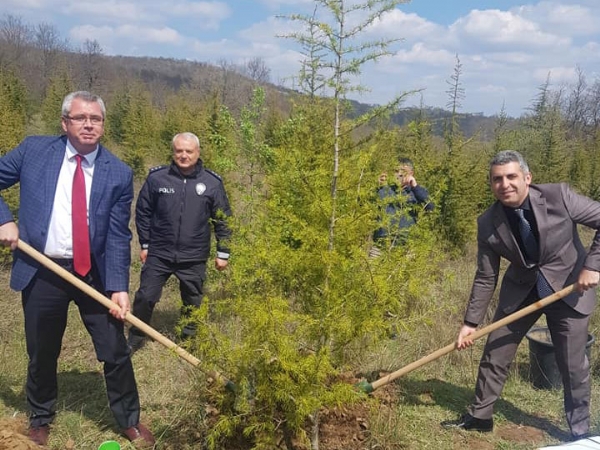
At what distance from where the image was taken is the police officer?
4.33 m

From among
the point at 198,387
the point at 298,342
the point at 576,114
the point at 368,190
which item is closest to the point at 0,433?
the point at 198,387

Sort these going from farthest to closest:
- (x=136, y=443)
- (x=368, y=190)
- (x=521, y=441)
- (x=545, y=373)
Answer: (x=545, y=373) → (x=521, y=441) → (x=136, y=443) → (x=368, y=190)

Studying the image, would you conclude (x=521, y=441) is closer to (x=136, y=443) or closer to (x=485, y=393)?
(x=485, y=393)

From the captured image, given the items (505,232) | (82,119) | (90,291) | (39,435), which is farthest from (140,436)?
(505,232)

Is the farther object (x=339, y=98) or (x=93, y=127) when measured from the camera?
(x=93, y=127)

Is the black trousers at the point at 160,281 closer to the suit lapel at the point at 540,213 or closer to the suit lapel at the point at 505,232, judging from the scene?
the suit lapel at the point at 505,232

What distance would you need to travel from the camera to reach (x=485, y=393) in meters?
3.59

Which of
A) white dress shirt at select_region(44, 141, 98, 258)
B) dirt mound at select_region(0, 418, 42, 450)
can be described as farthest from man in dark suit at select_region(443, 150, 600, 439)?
dirt mound at select_region(0, 418, 42, 450)

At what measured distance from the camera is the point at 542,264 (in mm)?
3334

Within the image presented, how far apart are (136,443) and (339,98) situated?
8.35 feet

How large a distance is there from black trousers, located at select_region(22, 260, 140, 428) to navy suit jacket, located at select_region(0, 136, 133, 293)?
13cm

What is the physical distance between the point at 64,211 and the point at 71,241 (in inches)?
7.4

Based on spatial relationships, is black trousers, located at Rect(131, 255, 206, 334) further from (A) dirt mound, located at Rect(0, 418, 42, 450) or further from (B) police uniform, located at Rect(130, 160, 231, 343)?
(A) dirt mound, located at Rect(0, 418, 42, 450)

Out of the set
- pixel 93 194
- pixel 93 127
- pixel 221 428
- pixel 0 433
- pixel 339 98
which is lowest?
pixel 0 433
